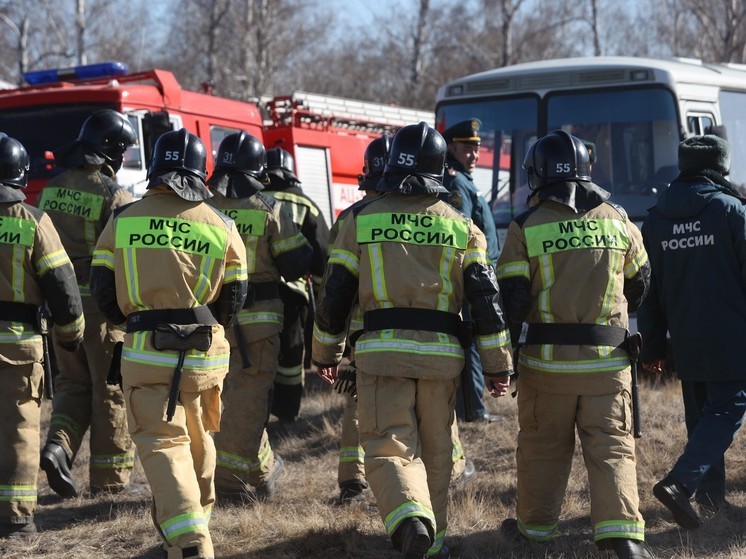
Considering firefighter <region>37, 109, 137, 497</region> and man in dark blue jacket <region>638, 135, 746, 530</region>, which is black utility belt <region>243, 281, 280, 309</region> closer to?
firefighter <region>37, 109, 137, 497</region>

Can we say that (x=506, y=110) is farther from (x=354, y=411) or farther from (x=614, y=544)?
(x=614, y=544)

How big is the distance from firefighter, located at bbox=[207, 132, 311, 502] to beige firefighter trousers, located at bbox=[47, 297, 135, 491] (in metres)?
0.64

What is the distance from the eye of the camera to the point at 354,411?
234 inches

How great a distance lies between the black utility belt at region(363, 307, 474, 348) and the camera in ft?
15.0

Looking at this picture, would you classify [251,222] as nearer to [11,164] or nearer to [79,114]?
[11,164]

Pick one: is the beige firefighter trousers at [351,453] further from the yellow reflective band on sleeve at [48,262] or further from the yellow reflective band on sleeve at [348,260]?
the yellow reflective band on sleeve at [48,262]

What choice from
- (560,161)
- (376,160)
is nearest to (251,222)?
(376,160)

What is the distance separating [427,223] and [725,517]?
2287mm

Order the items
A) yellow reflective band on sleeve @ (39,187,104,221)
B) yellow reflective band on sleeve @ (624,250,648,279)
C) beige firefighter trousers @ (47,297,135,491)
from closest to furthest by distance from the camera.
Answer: yellow reflective band on sleeve @ (624,250,648,279), beige firefighter trousers @ (47,297,135,491), yellow reflective band on sleeve @ (39,187,104,221)

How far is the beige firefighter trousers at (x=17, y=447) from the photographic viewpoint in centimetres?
527

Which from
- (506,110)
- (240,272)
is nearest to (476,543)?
(240,272)

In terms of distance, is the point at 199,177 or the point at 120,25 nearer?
the point at 199,177

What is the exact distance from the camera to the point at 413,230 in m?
4.61

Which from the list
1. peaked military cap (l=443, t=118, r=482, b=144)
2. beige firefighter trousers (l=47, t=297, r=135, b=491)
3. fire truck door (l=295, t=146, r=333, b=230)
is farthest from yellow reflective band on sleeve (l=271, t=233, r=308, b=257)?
fire truck door (l=295, t=146, r=333, b=230)
